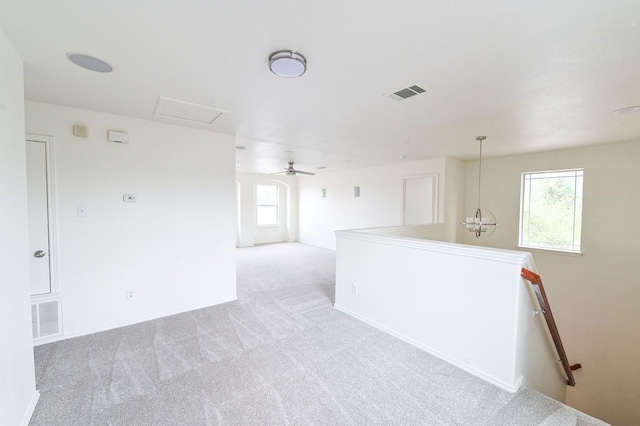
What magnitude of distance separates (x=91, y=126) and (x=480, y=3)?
375 cm

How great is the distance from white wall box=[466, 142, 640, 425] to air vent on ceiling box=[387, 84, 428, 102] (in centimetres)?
424

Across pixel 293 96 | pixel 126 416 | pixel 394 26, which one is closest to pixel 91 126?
pixel 293 96

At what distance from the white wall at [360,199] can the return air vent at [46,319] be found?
606 cm

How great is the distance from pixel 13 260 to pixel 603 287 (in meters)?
7.26

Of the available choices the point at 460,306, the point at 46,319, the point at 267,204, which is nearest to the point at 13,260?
the point at 46,319

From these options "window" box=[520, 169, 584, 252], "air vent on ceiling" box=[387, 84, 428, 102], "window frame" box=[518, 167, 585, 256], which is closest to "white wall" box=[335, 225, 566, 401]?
"air vent on ceiling" box=[387, 84, 428, 102]

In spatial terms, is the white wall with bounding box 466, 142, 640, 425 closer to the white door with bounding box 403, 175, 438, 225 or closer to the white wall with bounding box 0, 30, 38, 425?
the white door with bounding box 403, 175, 438, 225

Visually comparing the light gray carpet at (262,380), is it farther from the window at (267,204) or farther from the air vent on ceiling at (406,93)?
the window at (267,204)

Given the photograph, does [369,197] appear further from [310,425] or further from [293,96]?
[310,425]

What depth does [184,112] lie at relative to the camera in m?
2.97

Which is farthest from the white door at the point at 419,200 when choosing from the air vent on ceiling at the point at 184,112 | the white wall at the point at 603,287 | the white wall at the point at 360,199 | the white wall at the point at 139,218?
the air vent on ceiling at the point at 184,112

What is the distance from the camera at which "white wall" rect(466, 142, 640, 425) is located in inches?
163

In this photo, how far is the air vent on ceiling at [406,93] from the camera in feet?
7.70

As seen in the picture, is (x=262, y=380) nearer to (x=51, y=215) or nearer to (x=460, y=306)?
(x=460, y=306)
